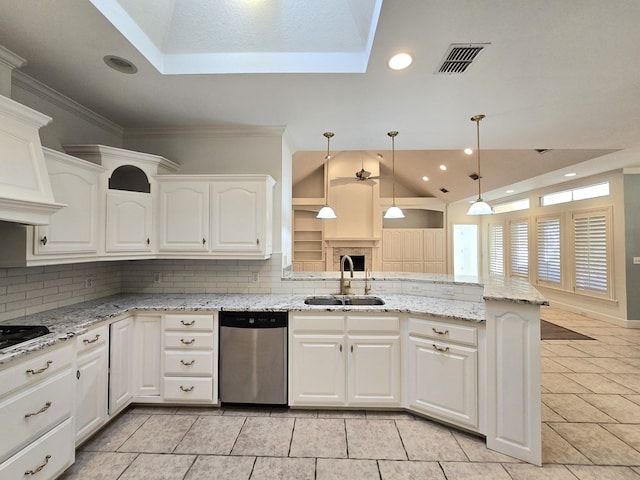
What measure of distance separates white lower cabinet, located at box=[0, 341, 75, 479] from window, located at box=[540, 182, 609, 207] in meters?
7.68

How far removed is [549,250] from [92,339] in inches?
316

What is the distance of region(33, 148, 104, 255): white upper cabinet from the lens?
2076 millimetres

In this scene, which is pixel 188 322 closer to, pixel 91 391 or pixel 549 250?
pixel 91 391

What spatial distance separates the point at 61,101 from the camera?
2545 millimetres

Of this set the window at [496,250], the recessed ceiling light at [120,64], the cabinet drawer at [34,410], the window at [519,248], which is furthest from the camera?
the window at [496,250]

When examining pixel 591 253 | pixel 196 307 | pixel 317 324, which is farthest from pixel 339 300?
pixel 591 253

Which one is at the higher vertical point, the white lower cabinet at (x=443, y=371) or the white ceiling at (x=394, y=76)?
the white ceiling at (x=394, y=76)

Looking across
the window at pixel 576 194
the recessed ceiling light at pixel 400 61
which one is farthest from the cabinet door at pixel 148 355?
the window at pixel 576 194

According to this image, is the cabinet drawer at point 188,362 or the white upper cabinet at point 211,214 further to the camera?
the white upper cabinet at point 211,214

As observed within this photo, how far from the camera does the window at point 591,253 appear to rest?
526 cm

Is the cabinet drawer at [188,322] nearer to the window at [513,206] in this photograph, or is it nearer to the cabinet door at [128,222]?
the cabinet door at [128,222]

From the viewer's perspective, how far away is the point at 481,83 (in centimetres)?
232

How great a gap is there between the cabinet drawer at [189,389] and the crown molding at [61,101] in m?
2.57

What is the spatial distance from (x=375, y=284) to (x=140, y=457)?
243cm
